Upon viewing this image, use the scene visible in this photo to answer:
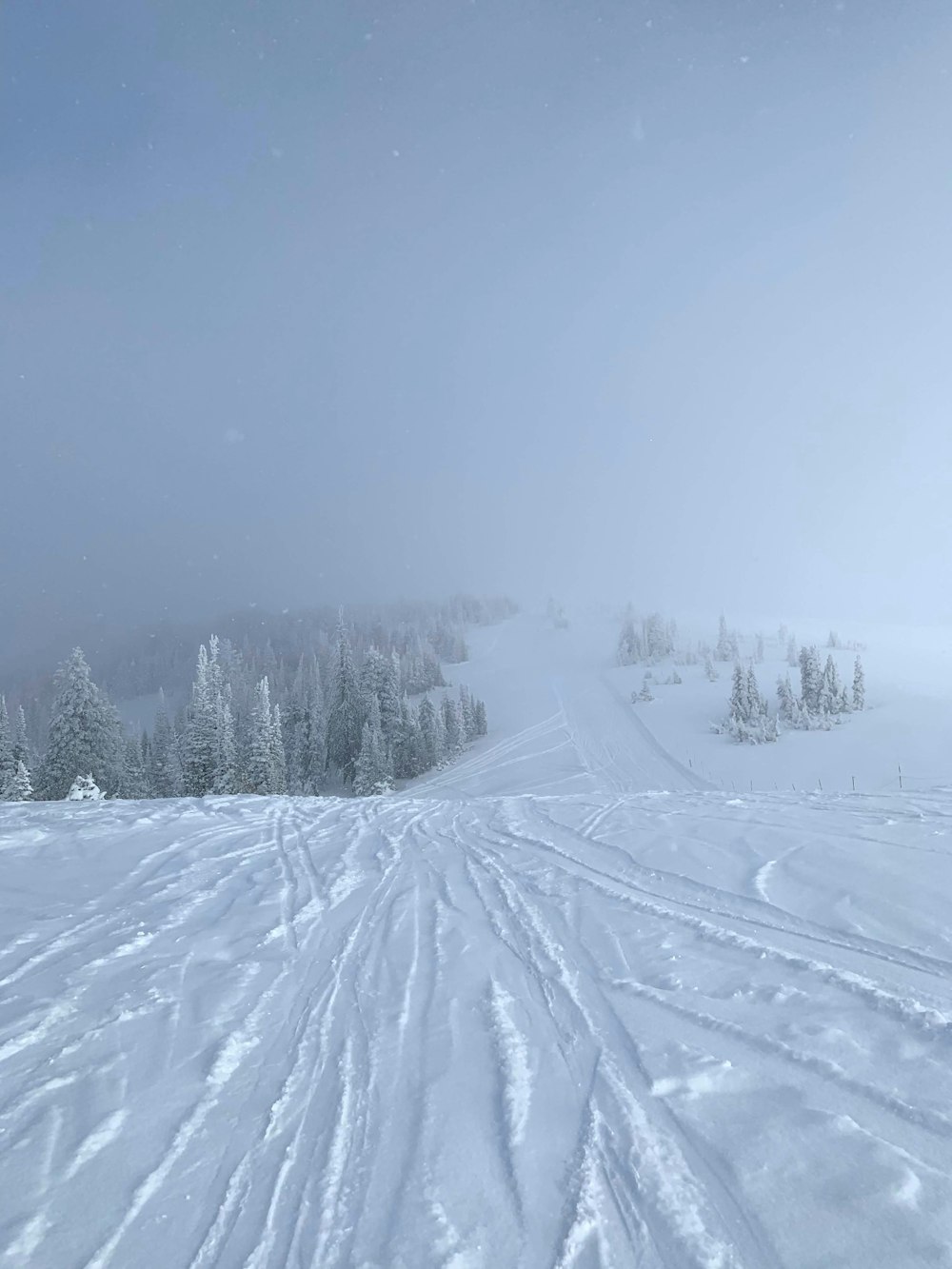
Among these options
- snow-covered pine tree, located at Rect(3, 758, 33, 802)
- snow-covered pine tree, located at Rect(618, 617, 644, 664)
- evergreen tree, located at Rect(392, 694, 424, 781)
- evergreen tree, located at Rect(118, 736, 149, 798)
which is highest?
snow-covered pine tree, located at Rect(618, 617, 644, 664)

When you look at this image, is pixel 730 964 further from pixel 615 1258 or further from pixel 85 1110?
pixel 85 1110

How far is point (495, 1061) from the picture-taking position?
3.92 m

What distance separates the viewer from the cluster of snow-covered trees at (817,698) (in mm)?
50688

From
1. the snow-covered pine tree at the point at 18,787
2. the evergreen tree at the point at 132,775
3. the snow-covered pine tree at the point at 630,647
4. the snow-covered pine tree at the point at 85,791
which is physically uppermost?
the snow-covered pine tree at the point at 630,647

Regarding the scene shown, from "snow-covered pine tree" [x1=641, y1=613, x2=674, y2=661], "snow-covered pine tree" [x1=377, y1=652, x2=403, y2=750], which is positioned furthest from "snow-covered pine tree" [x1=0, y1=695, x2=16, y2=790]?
"snow-covered pine tree" [x1=641, y1=613, x2=674, y2=661]

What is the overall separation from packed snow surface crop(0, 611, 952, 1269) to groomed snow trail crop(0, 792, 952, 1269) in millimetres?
19

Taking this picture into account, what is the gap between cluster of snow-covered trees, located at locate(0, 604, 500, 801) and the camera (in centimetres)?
3112

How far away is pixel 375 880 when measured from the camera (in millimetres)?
8469

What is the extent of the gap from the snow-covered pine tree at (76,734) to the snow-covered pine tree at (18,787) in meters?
1.74

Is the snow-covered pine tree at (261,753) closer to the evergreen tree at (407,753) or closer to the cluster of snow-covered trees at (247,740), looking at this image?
the cluster of snow-covered trees at (247,740)

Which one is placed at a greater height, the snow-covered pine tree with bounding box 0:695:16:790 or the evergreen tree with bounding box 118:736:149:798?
the snow-covered pine tree with bounding box 0:695:16:790

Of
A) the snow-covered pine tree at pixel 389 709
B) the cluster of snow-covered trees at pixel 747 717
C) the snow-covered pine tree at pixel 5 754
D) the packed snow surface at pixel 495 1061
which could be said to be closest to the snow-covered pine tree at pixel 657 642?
the cluster of snow-covered trees at pixel 747 717

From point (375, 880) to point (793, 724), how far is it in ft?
170

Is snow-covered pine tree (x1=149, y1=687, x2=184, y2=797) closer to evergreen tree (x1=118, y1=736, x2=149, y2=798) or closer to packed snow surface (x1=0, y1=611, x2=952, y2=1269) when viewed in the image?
evergreen tree (x1=118, y1=736, x2=149, y2=798)
